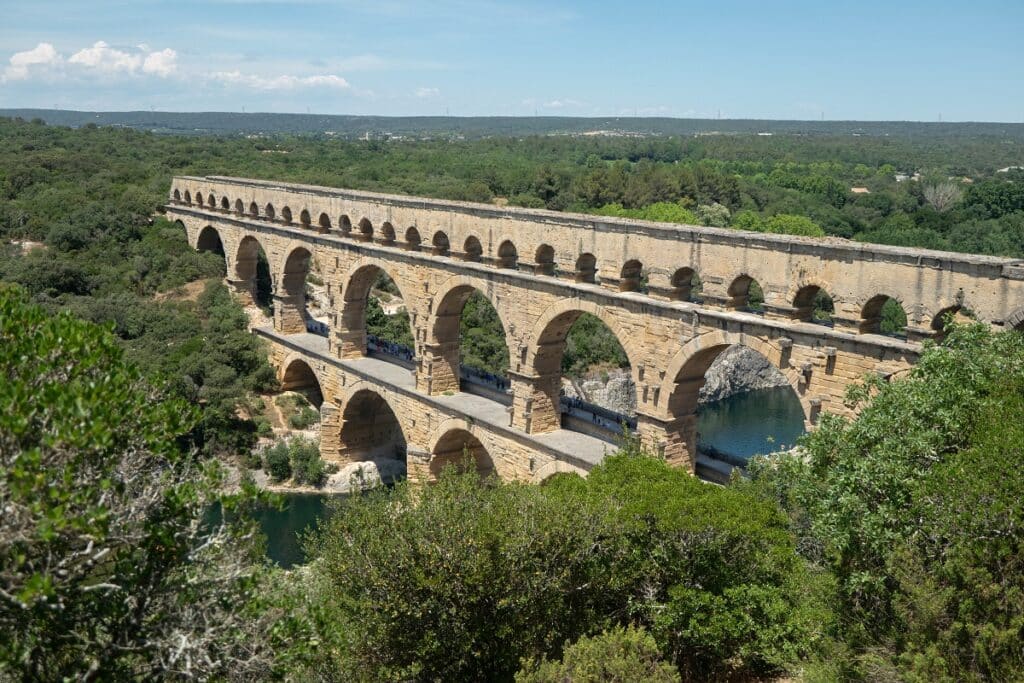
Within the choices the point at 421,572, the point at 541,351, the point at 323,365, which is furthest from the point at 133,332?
the point at 421,572

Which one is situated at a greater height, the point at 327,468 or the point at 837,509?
the point at 837,509

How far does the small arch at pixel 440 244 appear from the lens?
77.5ft

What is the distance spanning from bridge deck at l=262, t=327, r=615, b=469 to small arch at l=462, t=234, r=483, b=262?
11.7ft

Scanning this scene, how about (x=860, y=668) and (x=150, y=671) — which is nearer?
(x=150, y=671)

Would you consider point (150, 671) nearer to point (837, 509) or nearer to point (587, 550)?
point (587, 550)

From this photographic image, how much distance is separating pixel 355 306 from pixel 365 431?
3881mm

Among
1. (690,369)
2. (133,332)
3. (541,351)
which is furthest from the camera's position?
(133,332)

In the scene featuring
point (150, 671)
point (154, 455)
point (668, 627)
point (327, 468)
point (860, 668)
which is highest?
point (154, 455)

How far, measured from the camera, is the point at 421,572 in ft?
36.7

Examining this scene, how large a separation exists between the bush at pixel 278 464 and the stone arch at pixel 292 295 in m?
4.89

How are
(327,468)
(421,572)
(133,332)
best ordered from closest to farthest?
(421,572), (327,468), (133,332)

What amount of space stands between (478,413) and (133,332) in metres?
15.8

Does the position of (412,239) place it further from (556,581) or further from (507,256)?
(556,581)

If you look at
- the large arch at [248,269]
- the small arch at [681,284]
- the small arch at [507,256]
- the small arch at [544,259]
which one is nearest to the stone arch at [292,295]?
the large arch at [248,269]
